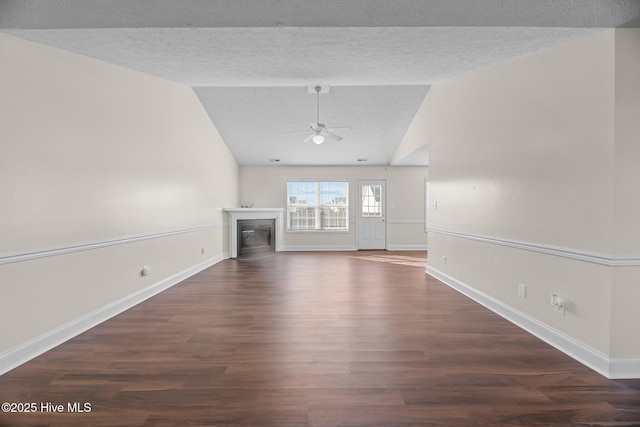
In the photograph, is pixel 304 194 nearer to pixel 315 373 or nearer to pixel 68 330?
pixel 68 330

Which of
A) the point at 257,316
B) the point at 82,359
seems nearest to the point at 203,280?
the point at 257,316

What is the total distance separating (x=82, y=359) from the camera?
2.30 m

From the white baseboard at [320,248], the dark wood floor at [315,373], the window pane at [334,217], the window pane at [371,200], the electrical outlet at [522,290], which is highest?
the window pane at [371,200]

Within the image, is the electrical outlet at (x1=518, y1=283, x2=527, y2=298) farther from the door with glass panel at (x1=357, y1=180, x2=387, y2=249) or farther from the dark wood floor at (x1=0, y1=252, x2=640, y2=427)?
the door with glass panel at (x1=357, y1=180, x2=387, y2=249)

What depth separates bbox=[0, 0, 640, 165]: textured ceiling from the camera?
1.91 meters

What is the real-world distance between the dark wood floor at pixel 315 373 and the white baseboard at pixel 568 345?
→ 79 millimetres

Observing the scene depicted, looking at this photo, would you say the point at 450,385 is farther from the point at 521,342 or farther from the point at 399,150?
the point at 399,150

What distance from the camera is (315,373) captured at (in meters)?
2.11

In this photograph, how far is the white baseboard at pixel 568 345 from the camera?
6.80 ft

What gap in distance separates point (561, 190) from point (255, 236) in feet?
20.2

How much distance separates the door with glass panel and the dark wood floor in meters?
4.90

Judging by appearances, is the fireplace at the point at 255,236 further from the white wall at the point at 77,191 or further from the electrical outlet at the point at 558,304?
the electrical outlet at the point at 558,304

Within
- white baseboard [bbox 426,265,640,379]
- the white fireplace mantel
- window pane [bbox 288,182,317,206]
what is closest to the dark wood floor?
white baseboard [bbox 426,265,640,379]

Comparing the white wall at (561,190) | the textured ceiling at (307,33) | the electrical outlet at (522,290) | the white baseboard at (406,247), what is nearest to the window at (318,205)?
the white baseboard at (406,247)
